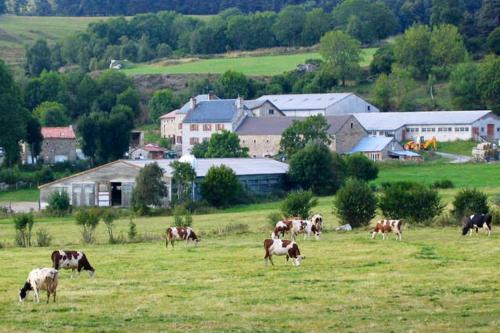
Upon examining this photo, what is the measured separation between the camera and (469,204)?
48.6 meters

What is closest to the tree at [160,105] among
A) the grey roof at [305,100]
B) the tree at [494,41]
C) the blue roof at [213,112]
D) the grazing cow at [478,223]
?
the grey roof at [305,100]

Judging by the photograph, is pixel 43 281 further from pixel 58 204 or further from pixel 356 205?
pixel 58 204

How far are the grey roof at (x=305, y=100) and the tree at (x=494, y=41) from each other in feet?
76.0

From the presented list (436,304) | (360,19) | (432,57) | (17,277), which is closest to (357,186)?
(17,277)

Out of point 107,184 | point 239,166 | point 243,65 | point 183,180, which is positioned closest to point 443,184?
point 239,166

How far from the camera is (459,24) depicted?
474 feet

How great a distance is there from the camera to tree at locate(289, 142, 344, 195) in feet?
243

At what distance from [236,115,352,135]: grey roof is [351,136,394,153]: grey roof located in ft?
6.80

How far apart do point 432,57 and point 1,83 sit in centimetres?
5248

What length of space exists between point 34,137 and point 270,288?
222ft

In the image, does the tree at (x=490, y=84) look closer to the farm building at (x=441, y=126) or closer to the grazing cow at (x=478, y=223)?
the farm building at (x=441, y=126)

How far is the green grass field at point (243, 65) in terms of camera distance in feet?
466

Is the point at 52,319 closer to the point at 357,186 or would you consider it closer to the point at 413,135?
the point at 357,186

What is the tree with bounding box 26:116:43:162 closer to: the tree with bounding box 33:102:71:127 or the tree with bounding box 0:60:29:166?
the tree with bounding box 0:60:29:166
